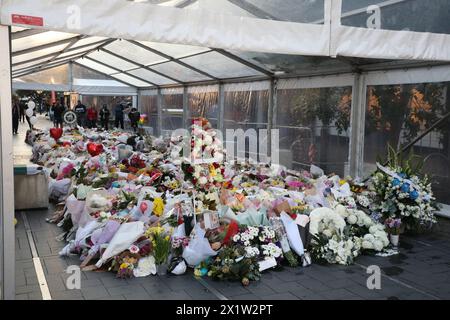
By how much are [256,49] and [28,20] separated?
1.96 metres

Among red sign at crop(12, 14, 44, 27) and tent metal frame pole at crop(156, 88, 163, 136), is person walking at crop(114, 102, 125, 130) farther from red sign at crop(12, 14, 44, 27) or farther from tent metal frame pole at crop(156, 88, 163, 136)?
red sign at crop(12, 14, 44, 27)

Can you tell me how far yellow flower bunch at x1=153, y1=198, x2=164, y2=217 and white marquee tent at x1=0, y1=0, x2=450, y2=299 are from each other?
192 centimetres

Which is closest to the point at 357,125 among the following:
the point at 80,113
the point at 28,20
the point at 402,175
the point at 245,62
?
the point at 402,175

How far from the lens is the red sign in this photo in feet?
10.3

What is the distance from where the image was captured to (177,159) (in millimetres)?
8062

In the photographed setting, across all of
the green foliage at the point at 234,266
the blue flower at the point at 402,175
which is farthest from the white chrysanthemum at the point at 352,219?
the green foliage at the point at 234,266

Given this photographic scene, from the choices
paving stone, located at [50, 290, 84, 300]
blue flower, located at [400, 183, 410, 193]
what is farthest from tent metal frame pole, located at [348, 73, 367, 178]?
paving stone, located at [50, 290, 84, 300]

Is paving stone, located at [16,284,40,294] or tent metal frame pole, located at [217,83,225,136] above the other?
tent metal frame pole, located at [217,83,225,136]

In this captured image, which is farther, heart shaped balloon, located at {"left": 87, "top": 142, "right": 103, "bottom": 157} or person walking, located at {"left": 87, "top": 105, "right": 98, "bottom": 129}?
person walking, located at {"left": 87, "top": 105, "right": 98, "bottom": 129}

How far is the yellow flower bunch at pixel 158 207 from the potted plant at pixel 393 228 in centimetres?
278

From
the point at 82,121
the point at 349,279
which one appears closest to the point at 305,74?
the point at 349,279

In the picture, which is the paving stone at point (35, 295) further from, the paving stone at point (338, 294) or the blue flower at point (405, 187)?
the blue flower at point (405, 187)

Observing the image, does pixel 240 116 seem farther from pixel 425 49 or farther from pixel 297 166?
pixel 425 49

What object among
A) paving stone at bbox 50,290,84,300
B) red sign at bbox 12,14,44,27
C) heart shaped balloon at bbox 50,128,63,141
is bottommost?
paving stone at bbox 50,290,84,300
